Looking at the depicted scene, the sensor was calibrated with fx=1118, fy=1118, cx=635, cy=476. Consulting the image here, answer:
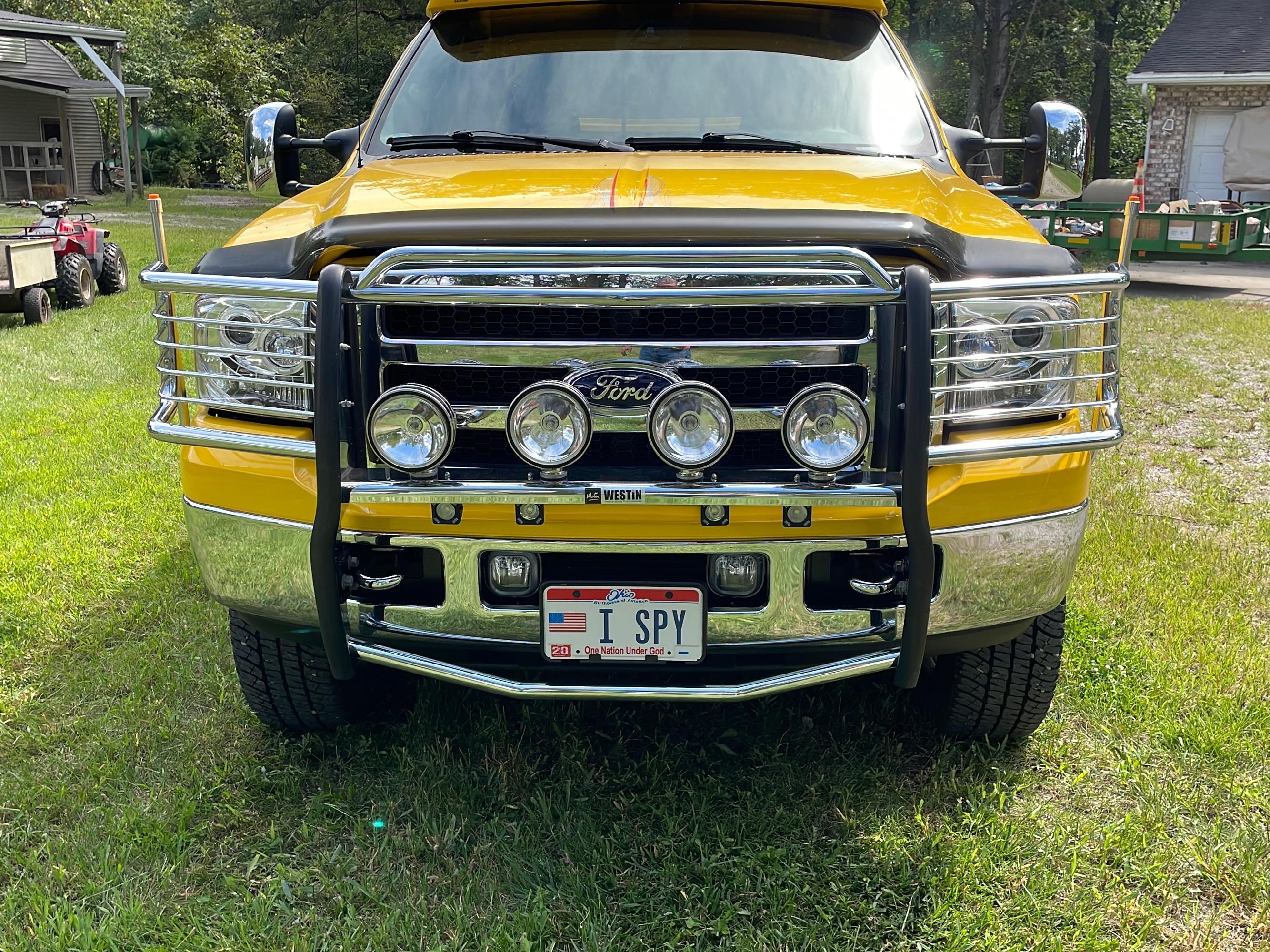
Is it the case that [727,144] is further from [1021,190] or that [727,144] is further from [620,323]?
[1021,190]

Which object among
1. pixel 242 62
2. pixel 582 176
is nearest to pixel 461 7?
pixel 582 176

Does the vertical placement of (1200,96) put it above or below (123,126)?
above

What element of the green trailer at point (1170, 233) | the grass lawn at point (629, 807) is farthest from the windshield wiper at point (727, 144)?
the green trailer at point (1170, 233)

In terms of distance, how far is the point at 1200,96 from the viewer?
75.4 ft

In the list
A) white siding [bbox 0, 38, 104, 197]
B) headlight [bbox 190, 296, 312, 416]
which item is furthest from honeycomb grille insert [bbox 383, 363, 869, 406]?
white siding [bbox 0, 38, 104, 197]

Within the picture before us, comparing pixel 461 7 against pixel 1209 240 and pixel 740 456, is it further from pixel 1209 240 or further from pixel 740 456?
pixel 1209 240

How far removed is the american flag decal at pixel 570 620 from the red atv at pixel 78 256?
406 inches

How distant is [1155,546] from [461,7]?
352cm

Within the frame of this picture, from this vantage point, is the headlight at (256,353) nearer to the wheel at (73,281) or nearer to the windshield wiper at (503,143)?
the windshield wiper at (503,143)

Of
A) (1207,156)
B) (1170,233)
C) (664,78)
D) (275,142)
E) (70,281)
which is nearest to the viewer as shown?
(664,78)

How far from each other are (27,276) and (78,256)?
4.07ft

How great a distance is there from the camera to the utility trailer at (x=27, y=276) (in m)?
9.80

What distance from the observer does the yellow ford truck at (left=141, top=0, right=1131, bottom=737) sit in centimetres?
234

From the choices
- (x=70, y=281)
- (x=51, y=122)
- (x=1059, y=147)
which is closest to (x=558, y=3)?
(x=1059, y=147)
